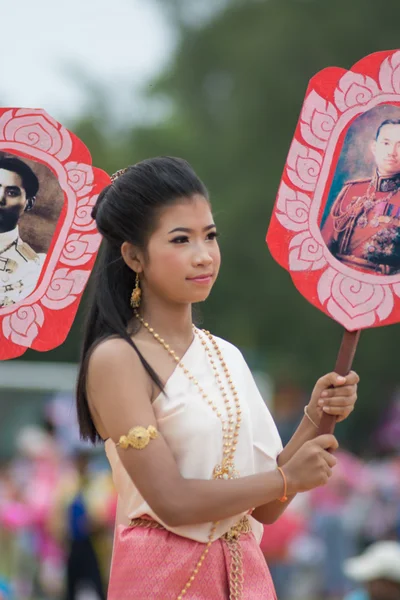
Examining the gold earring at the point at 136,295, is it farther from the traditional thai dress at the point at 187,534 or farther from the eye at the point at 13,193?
the eye at the point at 13,193

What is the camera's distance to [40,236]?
354 centimetres

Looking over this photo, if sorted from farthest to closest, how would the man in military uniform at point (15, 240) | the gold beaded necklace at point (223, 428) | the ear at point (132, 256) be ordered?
the man in military uniform at point (15, 240), the ear at point (132, 256), the gold beaded necklace at point (223, 428)

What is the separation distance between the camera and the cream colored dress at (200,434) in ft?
9.99

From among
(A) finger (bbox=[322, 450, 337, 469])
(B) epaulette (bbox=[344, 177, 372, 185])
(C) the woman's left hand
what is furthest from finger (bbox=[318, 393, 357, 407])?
(B) epaulette (bbox=[344, 177, 372, 185])

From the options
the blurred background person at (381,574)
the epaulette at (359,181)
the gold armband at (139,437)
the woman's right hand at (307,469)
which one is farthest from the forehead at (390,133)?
the blurred background person at (381,574)

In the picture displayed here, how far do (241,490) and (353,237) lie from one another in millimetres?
770

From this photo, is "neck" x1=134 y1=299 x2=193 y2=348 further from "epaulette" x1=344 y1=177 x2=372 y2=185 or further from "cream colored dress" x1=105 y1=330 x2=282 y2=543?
"epaulette" x1=344 y1=177 x2=372 y2=185

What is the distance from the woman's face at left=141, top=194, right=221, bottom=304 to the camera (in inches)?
122

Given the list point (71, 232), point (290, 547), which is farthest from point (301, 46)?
point (71, 232)

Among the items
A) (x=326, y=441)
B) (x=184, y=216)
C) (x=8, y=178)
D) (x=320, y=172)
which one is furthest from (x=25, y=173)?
(x=326, y=441)

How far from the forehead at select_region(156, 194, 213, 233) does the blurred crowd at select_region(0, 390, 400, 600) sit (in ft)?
19.3

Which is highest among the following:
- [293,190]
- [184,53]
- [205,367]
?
[184,53]

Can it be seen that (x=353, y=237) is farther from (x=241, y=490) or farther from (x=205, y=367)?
(x=241, y=490)

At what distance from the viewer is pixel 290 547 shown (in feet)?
31.8
